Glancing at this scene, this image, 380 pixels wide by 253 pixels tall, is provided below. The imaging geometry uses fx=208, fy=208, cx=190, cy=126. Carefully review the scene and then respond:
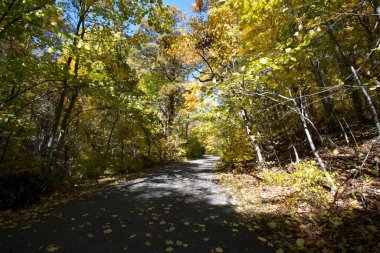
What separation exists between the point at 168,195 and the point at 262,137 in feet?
16.9

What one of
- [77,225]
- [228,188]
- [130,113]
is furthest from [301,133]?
[77,225]

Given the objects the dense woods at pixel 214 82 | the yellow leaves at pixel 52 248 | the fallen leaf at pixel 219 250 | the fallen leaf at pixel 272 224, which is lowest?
the fallen leaf at pixel 219 250

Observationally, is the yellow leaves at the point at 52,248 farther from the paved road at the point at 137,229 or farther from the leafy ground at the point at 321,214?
the leafy ground at the point at 321,214

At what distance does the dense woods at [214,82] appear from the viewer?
3463mm

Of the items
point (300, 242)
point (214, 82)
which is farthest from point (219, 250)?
point (214, 82)

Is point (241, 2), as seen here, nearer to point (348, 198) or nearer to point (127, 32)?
point (348, 198)

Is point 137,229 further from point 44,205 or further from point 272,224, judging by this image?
point 44,205

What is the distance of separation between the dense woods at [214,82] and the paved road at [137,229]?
171 cm

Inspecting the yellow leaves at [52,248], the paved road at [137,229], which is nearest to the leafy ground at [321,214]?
the paved road at [137,229]

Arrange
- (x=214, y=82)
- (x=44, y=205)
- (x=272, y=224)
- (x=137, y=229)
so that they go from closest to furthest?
1. (x=214, y=82)
2. (x=272, y=224)
3. (x=137, y=229)
4. (x=44, y=205)

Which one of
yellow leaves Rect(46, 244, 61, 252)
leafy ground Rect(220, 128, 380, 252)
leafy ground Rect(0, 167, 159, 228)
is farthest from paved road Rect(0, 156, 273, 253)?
leafy ground Rect(220, 128, 380, 252)

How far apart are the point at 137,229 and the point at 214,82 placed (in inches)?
129

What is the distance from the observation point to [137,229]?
4.22 m

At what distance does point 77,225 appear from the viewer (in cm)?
441
